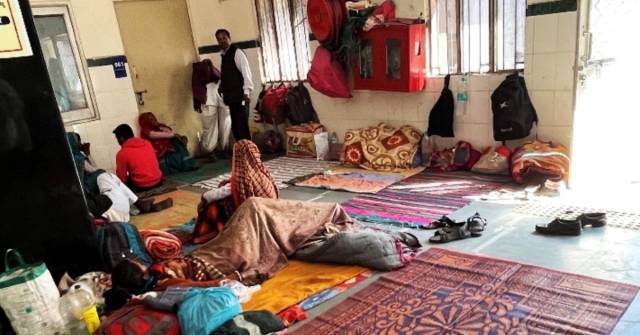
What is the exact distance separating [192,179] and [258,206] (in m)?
2.97

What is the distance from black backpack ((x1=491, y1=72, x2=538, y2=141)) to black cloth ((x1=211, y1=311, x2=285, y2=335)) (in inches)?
119

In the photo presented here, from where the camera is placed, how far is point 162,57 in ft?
22.8

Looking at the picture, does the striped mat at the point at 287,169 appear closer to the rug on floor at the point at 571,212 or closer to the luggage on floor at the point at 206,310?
the rug on floor at the point at 571,212

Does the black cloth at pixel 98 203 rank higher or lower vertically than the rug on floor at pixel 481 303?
higher

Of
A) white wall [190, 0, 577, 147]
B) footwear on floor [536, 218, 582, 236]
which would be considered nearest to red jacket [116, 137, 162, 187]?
white wall [190, 0, 577, 147]

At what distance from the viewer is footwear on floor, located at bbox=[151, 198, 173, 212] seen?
477cm

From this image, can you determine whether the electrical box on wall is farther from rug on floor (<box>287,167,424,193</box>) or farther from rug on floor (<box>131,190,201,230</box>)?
rug on floor (<box>131,190,201,230</box>)

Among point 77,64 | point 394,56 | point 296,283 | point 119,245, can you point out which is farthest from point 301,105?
point 296,283

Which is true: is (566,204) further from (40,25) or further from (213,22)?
(40,25)

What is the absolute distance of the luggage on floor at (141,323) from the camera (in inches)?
88.9

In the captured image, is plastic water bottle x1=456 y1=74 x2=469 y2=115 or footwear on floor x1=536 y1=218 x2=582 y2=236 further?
plastic water bottle x1=456 y1=74 x2=469 y2=115

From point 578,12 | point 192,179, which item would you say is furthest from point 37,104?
point 578,12

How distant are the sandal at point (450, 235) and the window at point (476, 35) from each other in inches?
78.9

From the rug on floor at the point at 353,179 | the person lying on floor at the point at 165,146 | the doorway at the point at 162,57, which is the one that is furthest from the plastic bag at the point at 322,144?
the doorway at the point at 162,57
